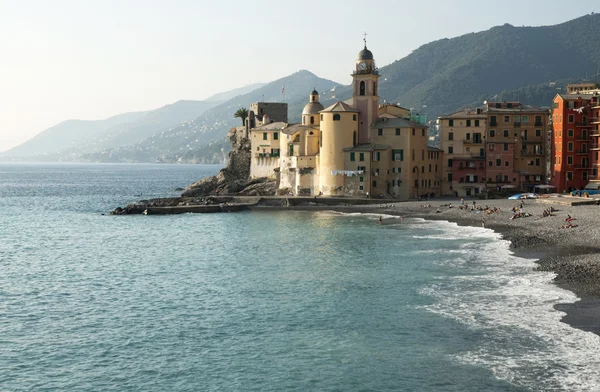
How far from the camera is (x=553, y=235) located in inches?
2355

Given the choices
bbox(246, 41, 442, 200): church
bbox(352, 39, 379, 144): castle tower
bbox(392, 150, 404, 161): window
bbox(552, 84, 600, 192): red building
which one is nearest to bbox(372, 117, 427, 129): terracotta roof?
bbox(246, 41, 442, 200): church

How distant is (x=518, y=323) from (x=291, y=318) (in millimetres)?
11845

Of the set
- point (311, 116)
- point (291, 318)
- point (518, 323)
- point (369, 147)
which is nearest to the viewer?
point (518, 323)

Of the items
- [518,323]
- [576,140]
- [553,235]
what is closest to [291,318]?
[518,323]

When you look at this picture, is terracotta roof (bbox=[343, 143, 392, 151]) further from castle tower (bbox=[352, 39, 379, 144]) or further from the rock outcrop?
the rock outcrop

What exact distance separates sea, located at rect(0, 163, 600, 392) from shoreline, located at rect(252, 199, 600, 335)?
1.23 metres

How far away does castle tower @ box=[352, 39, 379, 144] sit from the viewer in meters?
98.6

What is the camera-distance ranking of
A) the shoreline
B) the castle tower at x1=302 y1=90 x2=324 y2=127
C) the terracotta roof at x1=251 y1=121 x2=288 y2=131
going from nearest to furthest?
the shoreline < the castle tower at x1=302 y1=90 x2=324 y2=127 < the terracotta roof at x1=251 y1=121 x2=288 y2=131

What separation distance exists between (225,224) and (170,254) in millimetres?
21951

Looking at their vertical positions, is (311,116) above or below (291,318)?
above

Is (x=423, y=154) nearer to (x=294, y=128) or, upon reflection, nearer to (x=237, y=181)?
(x=294, y=128)

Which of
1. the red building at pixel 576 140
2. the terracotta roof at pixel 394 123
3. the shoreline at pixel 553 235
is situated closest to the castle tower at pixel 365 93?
the terracotta roof at pixel 394 123

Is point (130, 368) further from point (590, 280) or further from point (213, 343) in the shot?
point (590, 280)

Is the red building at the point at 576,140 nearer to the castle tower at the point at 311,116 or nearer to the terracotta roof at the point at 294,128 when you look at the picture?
the terracotta roof at the point at 294,128
